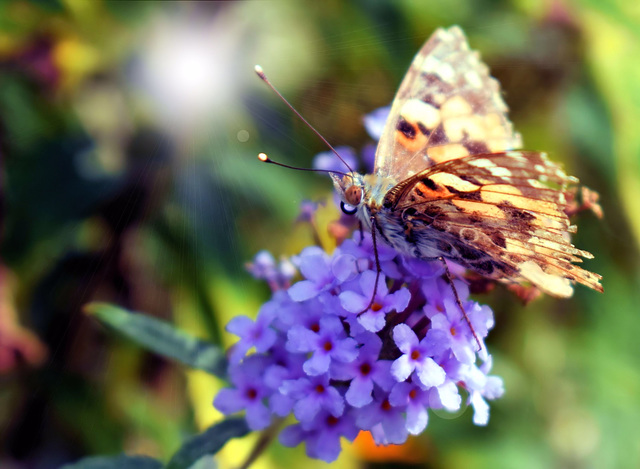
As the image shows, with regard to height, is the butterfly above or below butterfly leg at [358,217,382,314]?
above

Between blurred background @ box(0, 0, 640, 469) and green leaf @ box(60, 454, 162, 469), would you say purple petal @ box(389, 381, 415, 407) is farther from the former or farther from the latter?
blurred background @ box(0, 0, 640, 469)

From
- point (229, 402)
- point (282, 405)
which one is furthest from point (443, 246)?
point (229, 402)

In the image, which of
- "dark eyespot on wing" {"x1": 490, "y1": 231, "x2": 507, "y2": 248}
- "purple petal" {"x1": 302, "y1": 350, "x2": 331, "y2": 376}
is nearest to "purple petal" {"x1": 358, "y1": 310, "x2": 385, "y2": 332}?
"purple petal" {"x1": 302, "y1": 350, "x2": 331, "y2": 376}

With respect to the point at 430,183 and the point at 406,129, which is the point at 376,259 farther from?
the point at 406,129

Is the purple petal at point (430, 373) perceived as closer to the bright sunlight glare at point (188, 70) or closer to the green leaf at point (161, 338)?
the green leaf at point (161, 338)

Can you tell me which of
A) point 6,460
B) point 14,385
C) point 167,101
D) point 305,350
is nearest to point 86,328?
point 14,385

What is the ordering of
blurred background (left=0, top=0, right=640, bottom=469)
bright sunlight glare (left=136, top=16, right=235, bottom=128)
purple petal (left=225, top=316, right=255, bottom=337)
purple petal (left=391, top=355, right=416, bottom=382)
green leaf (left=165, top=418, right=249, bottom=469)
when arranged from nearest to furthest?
purple petal (left=391, top=355, right=416, bottom=382) < green leaf (left=165, top=418, right=249, bottom=469) < purple petal (left=225, top=316, right=255, bottom=337) < blurred background (left=0, top=0, right=640, bottom=469) < bright sunlight glare (left=136, top=16, right=235, bottom=128)
